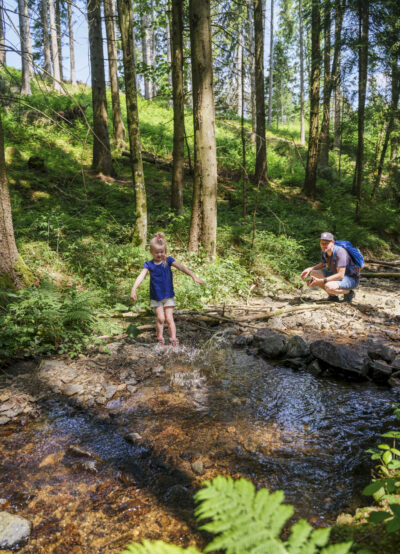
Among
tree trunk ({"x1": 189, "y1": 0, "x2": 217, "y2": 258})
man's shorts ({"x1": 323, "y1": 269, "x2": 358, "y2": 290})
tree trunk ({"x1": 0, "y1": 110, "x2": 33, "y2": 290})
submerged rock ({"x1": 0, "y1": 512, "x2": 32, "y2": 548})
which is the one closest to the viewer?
submerged rock ({"x1": 0, "y1": 512, "x2": 32, "y2": 548})

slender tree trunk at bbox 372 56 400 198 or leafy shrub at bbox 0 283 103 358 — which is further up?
slender tree trunk at bbox 372 56 400 198

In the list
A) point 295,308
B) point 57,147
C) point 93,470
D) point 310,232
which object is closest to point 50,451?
point 93,470

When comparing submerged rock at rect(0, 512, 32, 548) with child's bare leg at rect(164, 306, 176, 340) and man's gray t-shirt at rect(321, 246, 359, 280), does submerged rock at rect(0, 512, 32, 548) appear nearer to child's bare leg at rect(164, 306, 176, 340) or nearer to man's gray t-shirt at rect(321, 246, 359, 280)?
child's bare leg at rect(164, 306, 176, 340)

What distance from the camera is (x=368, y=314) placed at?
6504 mm

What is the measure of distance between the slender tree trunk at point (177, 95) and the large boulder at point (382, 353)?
7.34 metres

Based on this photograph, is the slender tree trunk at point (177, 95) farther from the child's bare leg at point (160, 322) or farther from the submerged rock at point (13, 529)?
the submerged rock at point (13, 529)

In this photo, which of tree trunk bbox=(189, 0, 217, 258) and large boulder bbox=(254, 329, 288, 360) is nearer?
large boulder bbox=(254, 329, 288, 360)

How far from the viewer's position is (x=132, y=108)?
26.1 feet

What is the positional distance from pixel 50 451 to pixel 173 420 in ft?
3.73

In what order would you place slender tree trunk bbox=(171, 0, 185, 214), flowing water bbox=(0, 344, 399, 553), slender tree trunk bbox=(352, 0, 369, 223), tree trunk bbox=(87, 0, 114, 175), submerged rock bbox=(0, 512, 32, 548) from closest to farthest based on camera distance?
submerged rock bbox=(0, 512, 32, 548), flowing water bbox=(0, 344, 399, 553), slender tree trunk bbox=(171, 0, 185, 214), tree trunk bbox=(87, 0, 114, 175), slender tree trunk bbox=(352, 0, 369, 223)

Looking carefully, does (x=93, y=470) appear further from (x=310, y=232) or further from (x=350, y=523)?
(x=310, y=232)

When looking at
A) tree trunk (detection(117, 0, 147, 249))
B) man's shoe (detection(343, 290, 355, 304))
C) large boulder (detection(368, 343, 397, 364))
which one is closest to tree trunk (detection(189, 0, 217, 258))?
tree trunk (detection(117, 0, 147, 249))

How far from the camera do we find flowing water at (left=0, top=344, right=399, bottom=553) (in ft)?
7.40

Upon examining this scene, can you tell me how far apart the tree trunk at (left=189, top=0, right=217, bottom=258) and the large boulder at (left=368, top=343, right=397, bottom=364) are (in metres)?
4.32
